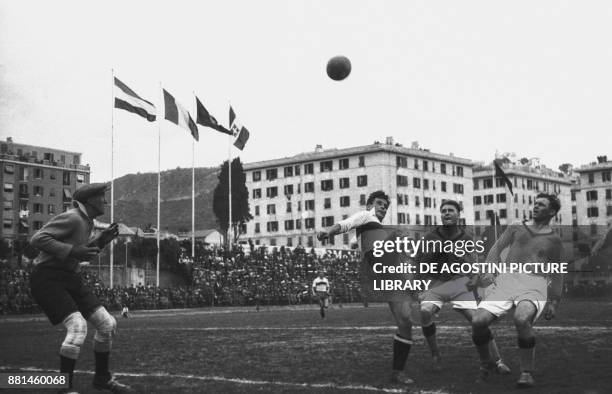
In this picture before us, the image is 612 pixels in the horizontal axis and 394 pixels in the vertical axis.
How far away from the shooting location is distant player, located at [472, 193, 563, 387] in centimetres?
782

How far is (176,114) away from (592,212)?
300ft

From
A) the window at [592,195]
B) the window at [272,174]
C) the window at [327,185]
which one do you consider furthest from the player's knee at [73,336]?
the window at [592,195]

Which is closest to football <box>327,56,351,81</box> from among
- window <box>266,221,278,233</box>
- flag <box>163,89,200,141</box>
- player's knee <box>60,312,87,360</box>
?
player's knee <box>60,312,87,360</box>

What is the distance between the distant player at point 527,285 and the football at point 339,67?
1163 centimetres

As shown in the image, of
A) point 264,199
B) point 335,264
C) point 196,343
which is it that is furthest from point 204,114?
point 264,199

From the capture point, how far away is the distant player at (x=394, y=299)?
8141 millimetres

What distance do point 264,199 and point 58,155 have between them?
31702 millimetres

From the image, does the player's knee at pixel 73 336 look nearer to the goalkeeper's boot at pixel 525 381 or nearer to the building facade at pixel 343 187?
the goalkeeper's boot at pixel 525 381

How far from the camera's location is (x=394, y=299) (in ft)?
27.7

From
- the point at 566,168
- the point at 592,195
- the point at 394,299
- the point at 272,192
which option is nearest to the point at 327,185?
the point at 272,192

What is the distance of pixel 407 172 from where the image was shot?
107625 mm

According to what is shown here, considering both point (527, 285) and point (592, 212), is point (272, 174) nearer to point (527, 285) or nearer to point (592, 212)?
point (592, 212)

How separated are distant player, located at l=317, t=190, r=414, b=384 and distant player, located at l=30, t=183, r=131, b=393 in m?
2.48

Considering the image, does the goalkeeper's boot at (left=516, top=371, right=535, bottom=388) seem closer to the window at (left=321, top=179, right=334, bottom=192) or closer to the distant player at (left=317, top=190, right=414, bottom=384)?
the distant player at (left=317, top=190, right=414, bottom=384)
